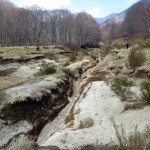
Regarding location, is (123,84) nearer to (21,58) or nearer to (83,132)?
(83,132)

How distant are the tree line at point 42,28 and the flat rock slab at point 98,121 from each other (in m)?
74.6

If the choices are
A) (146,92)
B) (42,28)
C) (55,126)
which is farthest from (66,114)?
(42,28)

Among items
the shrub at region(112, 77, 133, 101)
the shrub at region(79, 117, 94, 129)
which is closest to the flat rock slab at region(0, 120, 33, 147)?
the shrub at region(79, 117, 94, 129)

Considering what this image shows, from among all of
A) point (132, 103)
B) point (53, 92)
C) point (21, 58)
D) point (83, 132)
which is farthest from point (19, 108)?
point (21, 58)

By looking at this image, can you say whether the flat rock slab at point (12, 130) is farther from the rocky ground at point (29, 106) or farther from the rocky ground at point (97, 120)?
the rocky ground at point (97, 120)

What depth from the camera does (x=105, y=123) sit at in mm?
13383

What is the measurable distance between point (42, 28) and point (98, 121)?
89.1m

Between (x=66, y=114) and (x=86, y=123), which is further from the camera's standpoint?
(x=66, y=114)

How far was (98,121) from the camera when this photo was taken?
45.4 feet

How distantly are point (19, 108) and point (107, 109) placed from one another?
513 cm

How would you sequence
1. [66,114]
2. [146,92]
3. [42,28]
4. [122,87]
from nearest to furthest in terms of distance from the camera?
1. [146,92]
2. [66,114]
3. [122,87]
4. [42,28]

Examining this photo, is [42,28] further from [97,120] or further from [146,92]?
[97,120]

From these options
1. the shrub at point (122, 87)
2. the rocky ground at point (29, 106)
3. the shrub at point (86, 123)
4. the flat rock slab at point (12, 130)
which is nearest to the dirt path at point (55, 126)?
the rocky ground at point (29, 106)

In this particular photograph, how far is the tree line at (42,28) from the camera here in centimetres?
9431
